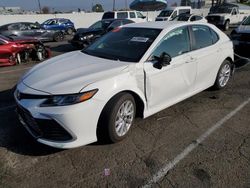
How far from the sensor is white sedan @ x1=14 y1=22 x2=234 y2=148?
3.07m

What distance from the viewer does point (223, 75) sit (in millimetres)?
5652

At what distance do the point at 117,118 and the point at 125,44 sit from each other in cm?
138

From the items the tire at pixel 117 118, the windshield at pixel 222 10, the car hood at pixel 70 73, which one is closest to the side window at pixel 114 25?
the car hood at pixel 70 73

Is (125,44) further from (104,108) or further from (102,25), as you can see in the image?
(102,25)

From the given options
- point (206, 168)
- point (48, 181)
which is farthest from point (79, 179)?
point (206, 168)

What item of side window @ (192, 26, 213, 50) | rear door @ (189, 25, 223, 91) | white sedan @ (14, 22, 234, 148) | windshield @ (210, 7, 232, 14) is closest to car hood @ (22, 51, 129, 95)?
white sedan @ (14, 22, 234, 148)

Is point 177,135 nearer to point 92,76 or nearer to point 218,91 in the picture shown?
point 92,76

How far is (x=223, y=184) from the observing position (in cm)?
280

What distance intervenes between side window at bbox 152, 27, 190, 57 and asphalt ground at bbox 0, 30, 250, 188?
1.08m

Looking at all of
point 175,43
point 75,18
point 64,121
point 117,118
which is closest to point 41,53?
Result: point 175,43

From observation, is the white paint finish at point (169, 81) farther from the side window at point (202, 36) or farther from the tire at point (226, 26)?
the tire at point (226, 26)

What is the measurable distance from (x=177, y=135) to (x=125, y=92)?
1045mm

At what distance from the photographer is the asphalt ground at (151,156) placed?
114 inches

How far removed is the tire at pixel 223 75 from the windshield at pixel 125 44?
2.01 metres
